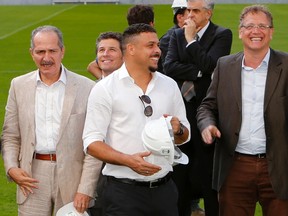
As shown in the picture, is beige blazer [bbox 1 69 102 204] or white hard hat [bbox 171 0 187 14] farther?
white hard hat [bbox 171 0 187 14]

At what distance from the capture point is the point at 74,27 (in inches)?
1214

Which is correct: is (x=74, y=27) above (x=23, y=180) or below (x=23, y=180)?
above

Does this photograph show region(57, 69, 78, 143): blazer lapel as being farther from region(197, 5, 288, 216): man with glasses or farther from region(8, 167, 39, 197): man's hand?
region(197, 5, 288, 216): man with glasses

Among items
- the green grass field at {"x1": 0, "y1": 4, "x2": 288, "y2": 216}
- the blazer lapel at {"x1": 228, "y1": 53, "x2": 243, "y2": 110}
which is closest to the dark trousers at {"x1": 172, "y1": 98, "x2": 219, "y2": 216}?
the blazer lapel at {"x1": 228, "y1": 53, "x2": 243, "y2": 110}

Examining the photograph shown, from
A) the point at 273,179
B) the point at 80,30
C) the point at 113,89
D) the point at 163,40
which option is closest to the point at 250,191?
the point at 273,179

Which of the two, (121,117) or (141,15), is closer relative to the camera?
(121,117)

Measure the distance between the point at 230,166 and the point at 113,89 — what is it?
117 centimetres

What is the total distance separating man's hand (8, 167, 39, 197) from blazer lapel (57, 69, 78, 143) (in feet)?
1.20

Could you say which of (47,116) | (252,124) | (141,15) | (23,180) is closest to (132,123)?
(47,116)

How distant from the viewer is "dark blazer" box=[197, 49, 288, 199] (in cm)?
623

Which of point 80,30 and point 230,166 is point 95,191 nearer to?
point 230,166

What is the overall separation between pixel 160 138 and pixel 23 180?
1058mm

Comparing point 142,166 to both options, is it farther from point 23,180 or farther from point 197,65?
point 197,65

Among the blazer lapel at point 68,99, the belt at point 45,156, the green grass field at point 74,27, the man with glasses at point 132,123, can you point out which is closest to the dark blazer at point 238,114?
the man with glasses at point 132,123
